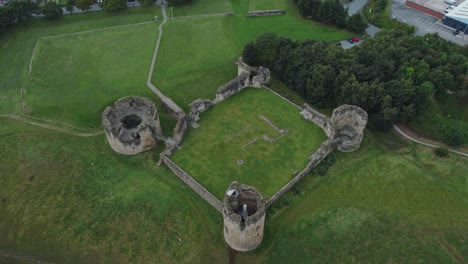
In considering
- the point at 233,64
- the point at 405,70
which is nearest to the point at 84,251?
the point at 233,64

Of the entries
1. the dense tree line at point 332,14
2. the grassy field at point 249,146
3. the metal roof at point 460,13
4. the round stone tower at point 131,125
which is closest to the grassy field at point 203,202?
the grassy field at point 249,146

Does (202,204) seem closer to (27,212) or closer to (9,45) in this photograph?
(27,212)

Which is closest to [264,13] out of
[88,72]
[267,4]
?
[267,4]

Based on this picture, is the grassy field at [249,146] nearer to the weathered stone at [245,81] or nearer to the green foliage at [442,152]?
the weathered stone at [245,81]

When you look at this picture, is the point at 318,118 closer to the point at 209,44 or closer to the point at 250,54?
the point at 250,54

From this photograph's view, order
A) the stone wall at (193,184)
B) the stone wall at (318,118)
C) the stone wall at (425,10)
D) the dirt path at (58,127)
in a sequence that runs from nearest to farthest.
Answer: the stone wall at (193,184) < the stone wall at (318,118) < the dirt path at (58,127) < the stone wall at (425,10)

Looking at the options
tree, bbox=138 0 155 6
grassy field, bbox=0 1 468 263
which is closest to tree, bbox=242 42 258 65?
grassy field, bbox=0 1 468 263
